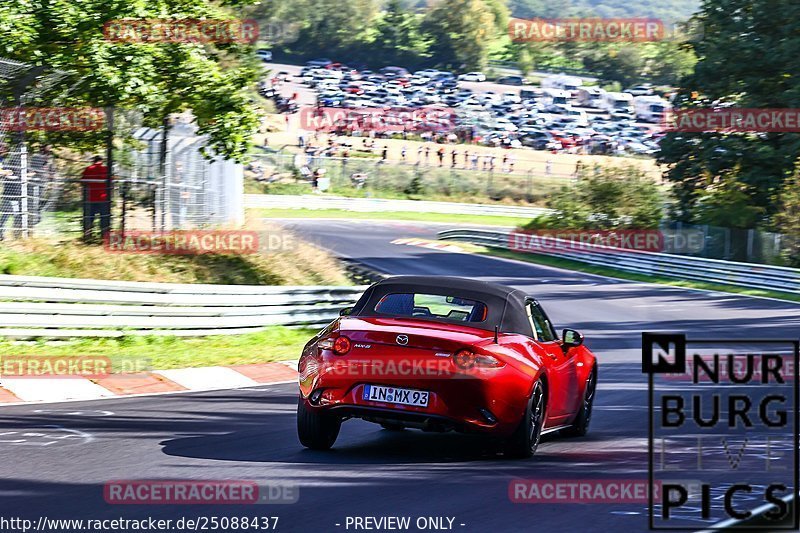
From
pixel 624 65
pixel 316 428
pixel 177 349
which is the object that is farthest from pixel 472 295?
pixel 624 65

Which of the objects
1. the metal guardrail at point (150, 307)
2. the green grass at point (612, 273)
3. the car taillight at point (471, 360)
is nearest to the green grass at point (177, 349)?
the metal guardrail at point (150, 307)

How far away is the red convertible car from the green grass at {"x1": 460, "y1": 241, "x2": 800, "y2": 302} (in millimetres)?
25363

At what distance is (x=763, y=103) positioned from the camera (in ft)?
140

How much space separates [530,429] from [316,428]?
1609 mm

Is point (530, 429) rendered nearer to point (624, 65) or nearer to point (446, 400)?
point (446, 400)

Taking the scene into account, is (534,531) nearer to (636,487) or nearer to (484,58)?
(636,487)

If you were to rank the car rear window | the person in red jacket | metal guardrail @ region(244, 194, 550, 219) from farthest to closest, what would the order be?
1. metal guardrail @ region(244, 194, 550, 219)
2. the person in red jacket
3. the car rear window

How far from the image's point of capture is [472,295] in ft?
31.1

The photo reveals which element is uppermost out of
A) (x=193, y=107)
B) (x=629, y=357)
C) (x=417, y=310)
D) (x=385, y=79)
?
(x=385, y=79)

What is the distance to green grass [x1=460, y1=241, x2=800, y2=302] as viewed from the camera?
3412cm

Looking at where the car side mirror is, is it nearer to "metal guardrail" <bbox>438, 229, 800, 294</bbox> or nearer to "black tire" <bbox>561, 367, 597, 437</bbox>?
"black tire" <bbox>561, 367, 597, 437</bbox>

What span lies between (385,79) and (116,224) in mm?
92481

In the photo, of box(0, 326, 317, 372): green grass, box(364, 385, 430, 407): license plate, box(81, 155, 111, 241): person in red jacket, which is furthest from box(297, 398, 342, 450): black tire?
box(81, 155, 111, 241): person in red jacket

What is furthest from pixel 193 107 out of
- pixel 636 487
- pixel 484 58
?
pixel 484 58
